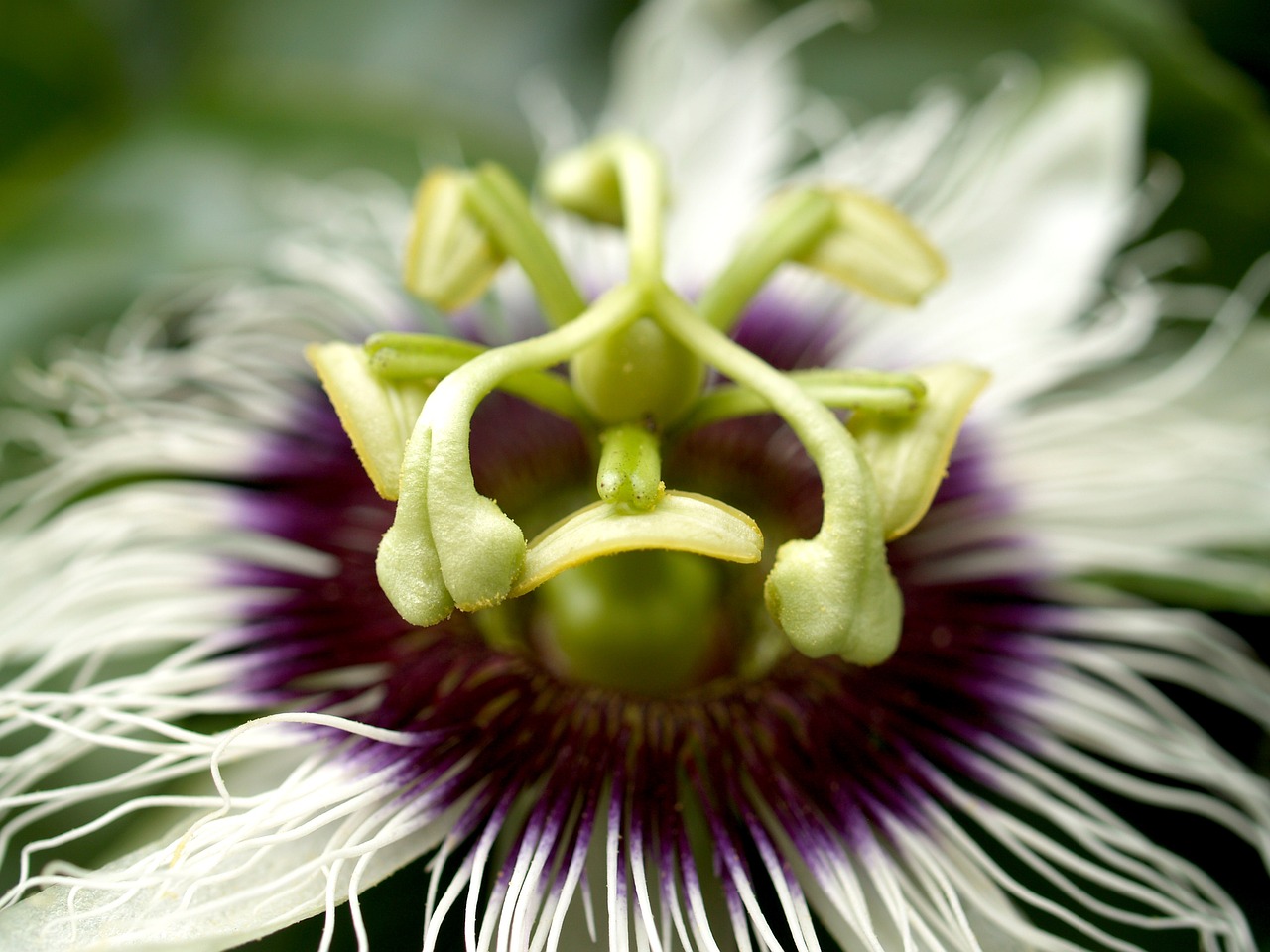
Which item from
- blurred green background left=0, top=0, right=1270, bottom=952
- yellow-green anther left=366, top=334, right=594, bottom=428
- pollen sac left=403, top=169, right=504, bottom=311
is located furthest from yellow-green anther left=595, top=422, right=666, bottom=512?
blurred green background left=0, top=0, right=1270, bottom=952

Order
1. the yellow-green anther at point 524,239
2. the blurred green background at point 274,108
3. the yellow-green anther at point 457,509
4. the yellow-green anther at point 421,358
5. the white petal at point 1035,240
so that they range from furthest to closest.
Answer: the blurred green background at point 274,108 < the white petal at point 1035,240 < the yellow-green anther at point 524,239 < the yellow-green anther at point 421,358 < the yellow-green anther at point 457,509

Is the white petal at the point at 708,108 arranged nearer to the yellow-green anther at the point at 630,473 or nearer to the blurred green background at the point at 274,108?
the blurred green background at the point at 274,108

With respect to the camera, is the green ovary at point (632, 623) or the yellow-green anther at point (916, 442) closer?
the yellow-green anther at point (916, 442)

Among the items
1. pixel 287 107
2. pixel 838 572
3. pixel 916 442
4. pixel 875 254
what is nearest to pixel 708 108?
pixel 875 254

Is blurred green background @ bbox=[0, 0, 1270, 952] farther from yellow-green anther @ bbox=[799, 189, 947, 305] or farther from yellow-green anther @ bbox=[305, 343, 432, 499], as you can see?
yellow-green anther @ bbox=[305, 343, 432, 499]

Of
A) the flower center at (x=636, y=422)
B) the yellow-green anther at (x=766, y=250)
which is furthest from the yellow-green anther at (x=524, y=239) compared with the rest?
the yellow-green anther at (x=766, y=250)

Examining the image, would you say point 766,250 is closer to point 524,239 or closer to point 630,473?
point 524,239
